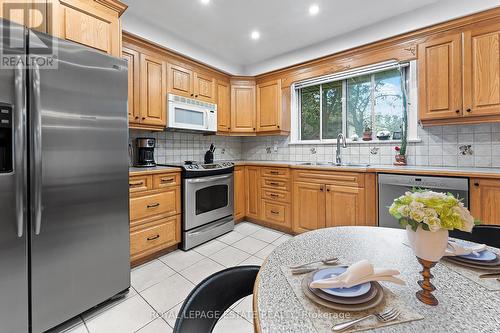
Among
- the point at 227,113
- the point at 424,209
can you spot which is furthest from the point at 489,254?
the point at 227,113

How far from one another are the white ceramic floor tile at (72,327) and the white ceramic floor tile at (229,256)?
3.79ft

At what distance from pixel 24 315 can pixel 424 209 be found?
198 centimetres

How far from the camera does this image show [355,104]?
3.16 meters

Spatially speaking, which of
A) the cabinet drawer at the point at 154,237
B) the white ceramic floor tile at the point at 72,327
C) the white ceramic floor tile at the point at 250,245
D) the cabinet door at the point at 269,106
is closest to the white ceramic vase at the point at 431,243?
the white ceramic floor tile at the point at 72,327

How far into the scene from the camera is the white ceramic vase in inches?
22.5

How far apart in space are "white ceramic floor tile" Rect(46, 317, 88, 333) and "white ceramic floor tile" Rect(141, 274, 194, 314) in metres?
0.40

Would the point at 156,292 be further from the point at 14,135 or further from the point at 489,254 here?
the point at 489,254

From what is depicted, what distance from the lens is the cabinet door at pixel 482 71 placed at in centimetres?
203

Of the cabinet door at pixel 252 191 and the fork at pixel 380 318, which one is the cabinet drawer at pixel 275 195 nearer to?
the cabinet door at pixel 252 191

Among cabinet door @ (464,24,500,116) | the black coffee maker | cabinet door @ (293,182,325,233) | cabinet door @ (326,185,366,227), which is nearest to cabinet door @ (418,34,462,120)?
cabinet door @ (464,24,500,116)

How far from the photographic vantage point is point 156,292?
1819 mm

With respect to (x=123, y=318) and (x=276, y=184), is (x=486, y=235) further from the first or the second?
(x=276, y=184)

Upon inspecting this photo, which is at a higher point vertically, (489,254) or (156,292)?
(489,254)

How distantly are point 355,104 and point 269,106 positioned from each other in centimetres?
125
